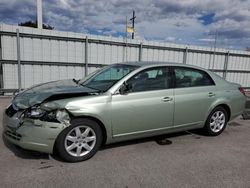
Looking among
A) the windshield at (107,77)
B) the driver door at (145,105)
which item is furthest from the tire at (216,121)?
the windshield at (107,77)

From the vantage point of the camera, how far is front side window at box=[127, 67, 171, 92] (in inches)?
148

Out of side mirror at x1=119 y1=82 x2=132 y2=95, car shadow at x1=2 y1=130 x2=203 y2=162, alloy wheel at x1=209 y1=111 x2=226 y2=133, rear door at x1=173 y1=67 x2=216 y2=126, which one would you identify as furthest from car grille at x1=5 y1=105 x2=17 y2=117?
alloy wheel at x1=209 y1=111 x2=226 y2=133

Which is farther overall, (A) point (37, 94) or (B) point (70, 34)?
(B) point (70, 34)

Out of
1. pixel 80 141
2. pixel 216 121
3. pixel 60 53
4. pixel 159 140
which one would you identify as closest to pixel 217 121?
pixel 216 121

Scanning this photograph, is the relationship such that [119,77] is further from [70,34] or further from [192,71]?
[70,34]

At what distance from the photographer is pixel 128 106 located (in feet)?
11.7

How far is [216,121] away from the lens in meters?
4.75

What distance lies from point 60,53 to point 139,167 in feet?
21.3

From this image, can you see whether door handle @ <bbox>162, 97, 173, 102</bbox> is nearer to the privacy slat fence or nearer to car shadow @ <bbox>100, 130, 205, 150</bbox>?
car shadow @ <bbox>100, 130, 205, 150</bbox>

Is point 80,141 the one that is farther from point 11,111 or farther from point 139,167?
point 11,111

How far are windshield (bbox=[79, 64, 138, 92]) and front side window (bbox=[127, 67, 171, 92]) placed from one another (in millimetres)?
205

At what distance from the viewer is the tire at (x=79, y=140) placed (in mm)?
3178

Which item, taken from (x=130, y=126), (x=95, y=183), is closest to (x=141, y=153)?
(x=130, y=126)

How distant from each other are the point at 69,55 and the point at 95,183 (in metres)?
6.70
